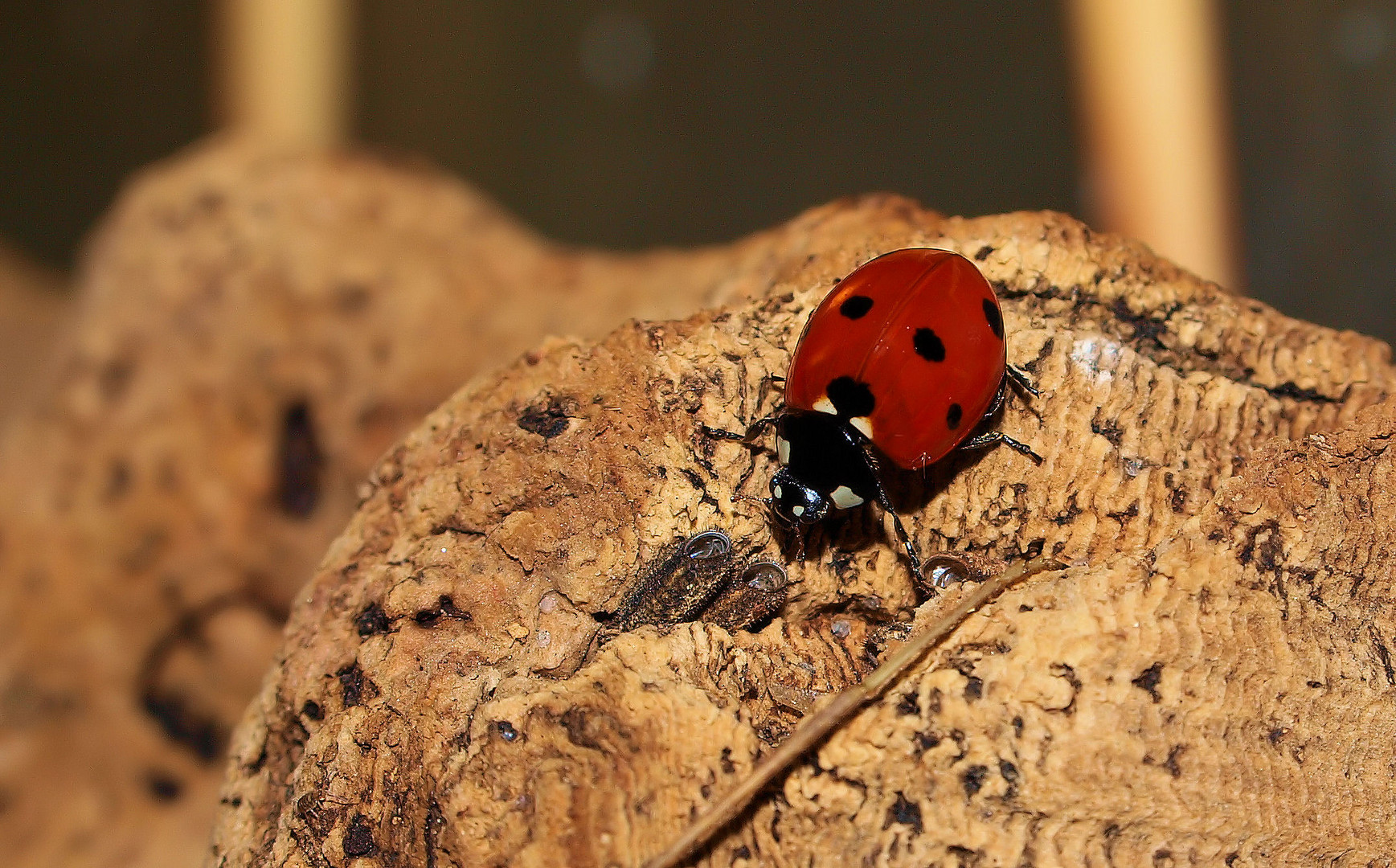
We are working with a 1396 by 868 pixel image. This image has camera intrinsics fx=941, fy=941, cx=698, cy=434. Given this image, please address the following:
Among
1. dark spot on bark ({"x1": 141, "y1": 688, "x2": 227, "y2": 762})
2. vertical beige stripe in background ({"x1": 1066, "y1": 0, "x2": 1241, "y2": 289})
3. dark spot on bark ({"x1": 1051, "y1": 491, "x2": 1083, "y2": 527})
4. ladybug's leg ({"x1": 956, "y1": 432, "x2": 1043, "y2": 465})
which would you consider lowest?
dark spot on bark ({"x1": 141, "y1": 688, "x2": 227, "y2": 762})

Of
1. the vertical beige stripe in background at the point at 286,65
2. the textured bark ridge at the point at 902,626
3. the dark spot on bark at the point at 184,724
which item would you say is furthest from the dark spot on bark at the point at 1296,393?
the vertical beige stripe in background at the point at 286,65

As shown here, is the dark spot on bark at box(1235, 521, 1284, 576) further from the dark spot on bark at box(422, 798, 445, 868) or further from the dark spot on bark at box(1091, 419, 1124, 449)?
the dark spot on bark at box(422, 798, 445, 868)

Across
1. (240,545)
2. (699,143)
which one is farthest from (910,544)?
(699,143)

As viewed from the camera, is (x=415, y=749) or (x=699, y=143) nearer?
(x=415, y=749)

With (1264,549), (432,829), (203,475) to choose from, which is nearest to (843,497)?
(1264,549)

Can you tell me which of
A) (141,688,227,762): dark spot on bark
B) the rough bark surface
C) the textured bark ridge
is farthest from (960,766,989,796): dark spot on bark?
(141,688,227,762): dark spot on bark

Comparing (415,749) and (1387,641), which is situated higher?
(1387,641)

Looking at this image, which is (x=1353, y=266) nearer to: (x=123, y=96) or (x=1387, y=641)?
(x=1387, y=641)

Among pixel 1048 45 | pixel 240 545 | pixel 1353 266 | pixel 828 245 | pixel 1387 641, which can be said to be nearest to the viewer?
pixel 1387 641
